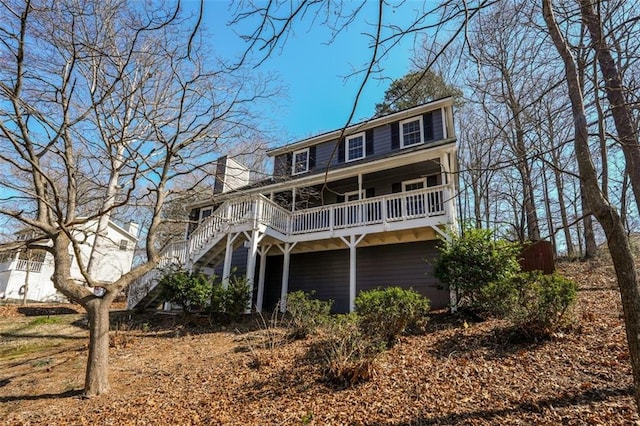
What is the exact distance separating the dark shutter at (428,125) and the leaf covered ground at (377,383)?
7.57 metres

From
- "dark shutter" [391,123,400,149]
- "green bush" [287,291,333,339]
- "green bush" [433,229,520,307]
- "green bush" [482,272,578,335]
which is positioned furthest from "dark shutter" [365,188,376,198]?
"green bush" [482,272,578,335]

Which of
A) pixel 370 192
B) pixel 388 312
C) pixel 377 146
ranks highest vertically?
pixel 377 146

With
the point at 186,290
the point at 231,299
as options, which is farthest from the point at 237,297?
the point at 186,290

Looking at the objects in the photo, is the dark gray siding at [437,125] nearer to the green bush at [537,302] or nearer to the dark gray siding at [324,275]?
the dark gray siding at [324,275]

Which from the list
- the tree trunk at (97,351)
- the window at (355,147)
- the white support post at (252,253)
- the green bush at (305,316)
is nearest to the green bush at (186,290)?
the white support post at (252,253)

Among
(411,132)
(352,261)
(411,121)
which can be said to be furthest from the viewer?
(411,121)

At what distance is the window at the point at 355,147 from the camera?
14.9 meters

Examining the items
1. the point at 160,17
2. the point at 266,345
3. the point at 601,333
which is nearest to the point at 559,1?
the point at 160,17

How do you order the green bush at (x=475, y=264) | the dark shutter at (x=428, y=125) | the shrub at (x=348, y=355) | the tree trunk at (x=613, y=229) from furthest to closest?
the dark shutter at (x=428, y=125)
the green bush at (x=475, y=264)
the shrub at (x=348, y=355)
the tree trunk at (x=613, y=229)

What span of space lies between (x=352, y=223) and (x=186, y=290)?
5.91 meters

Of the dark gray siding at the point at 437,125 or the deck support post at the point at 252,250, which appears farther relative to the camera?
the dark gray siding at the point at 437,125

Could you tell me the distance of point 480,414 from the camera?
3.89m

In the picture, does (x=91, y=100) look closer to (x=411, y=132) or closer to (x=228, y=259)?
(x=228, y=259)

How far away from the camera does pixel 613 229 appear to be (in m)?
2.83
